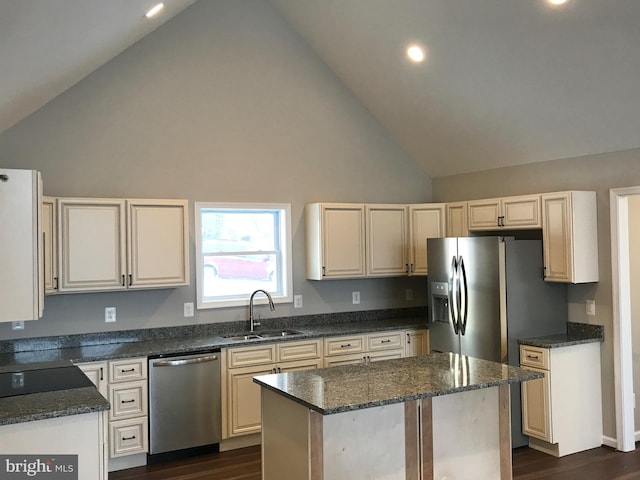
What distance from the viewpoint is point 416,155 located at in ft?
21.2

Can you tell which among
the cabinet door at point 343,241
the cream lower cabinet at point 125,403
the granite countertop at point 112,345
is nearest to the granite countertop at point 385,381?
the granite countertop at point 112,345

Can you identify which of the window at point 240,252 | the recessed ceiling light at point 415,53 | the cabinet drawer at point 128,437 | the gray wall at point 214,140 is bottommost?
the cabinet drawer at point 128,437

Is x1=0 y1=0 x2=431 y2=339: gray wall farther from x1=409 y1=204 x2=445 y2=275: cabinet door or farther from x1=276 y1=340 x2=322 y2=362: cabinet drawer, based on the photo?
x1=276 y1=340 x2=322 y2=362: cabinet drawer

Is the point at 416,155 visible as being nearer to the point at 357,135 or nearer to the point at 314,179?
the point at 357,135

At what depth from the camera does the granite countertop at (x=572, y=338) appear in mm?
4746

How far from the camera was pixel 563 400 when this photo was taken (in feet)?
15.7

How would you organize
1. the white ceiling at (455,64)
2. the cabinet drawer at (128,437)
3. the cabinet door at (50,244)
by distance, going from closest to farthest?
the white ceiling at (455,64) → the cabinet door at (50,244) → the cabinet drawer at (128,437)

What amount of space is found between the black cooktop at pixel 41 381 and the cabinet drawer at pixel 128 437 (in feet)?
2.81

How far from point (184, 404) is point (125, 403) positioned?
444 mm

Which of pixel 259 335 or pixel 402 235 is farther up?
pixel 402 235

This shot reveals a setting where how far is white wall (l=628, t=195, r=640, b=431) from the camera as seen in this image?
16.6 feet

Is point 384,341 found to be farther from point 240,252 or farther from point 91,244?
point 91,244

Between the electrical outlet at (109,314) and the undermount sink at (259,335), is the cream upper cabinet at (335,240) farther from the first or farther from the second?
the electrical outlet at (109,314)

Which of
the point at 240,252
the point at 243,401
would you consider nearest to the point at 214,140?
the point at 240,252
